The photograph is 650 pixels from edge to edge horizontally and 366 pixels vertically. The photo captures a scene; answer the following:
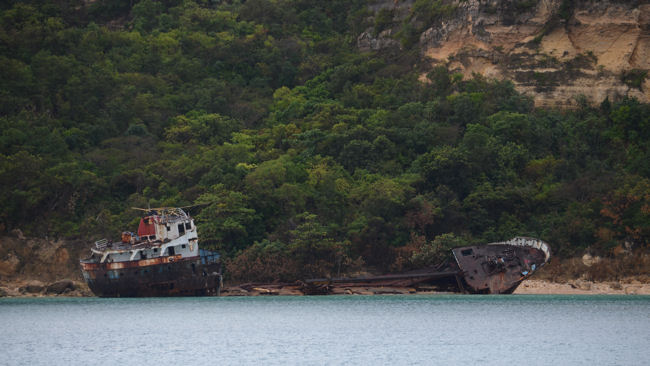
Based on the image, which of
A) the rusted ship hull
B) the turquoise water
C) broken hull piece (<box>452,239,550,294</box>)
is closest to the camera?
the turquoise water

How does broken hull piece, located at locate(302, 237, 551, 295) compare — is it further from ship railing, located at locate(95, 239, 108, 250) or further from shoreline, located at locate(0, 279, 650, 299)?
ship railing, located at locate(95, 239, 108, 250)

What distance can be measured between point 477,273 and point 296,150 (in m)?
19.6

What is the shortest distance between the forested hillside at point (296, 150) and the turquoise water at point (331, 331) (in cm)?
707

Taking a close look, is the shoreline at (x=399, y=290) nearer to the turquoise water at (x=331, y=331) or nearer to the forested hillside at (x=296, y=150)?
the forested hillside at (x=296, y=150)

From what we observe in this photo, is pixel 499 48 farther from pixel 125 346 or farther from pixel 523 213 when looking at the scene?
pixel 125 346

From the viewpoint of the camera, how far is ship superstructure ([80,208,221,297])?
49.6m

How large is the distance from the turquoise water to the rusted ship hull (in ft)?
3.61

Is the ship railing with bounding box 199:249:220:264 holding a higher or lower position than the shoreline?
higher

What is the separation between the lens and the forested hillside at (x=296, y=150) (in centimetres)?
5506

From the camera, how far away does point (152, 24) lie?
85.7 m

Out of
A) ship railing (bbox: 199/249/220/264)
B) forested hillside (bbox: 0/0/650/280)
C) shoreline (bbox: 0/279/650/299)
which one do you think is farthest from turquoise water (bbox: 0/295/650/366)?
forested hillside (bbox: 0/0/650/280)

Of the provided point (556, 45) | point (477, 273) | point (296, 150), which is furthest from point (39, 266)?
point (556, 45)

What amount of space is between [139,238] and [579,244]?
26.3 metres

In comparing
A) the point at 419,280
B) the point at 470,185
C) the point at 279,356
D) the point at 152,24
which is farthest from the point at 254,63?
the point at 279,356
